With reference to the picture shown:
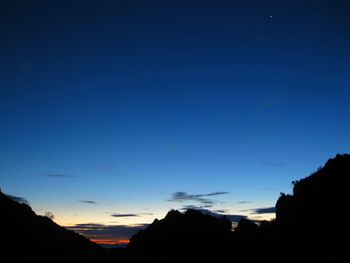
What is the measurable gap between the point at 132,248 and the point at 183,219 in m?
11.8

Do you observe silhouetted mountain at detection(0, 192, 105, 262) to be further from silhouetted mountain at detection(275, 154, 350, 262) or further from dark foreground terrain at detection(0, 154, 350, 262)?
silhouetted mountain at detection(275, 154, 350, 262)

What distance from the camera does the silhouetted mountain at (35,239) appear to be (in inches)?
2062

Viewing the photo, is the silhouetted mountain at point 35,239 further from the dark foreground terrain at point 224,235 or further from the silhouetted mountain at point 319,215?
the silhouetted mountain at point 319,215

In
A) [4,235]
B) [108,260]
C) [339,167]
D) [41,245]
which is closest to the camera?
[339,167]

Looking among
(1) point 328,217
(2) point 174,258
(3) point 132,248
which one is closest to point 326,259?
(1) point 328,217

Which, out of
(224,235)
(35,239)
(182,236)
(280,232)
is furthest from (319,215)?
(35,239)

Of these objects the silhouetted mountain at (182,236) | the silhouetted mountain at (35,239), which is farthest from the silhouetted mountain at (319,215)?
the silhouetted mountain at (35,239)

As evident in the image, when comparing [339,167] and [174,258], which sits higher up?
[339,167]

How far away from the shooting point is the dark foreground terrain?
4081cm

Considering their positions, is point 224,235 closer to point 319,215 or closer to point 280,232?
point 280,232

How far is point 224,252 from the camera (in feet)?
179

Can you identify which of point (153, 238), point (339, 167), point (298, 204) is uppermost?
point (339, 167)

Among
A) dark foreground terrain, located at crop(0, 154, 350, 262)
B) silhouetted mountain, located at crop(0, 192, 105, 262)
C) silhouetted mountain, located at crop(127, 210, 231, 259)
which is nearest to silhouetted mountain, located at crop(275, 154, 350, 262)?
dark foreground terrain, located at crop(0, 154, 350, 262)

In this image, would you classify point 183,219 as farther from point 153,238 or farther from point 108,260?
point 108,260
